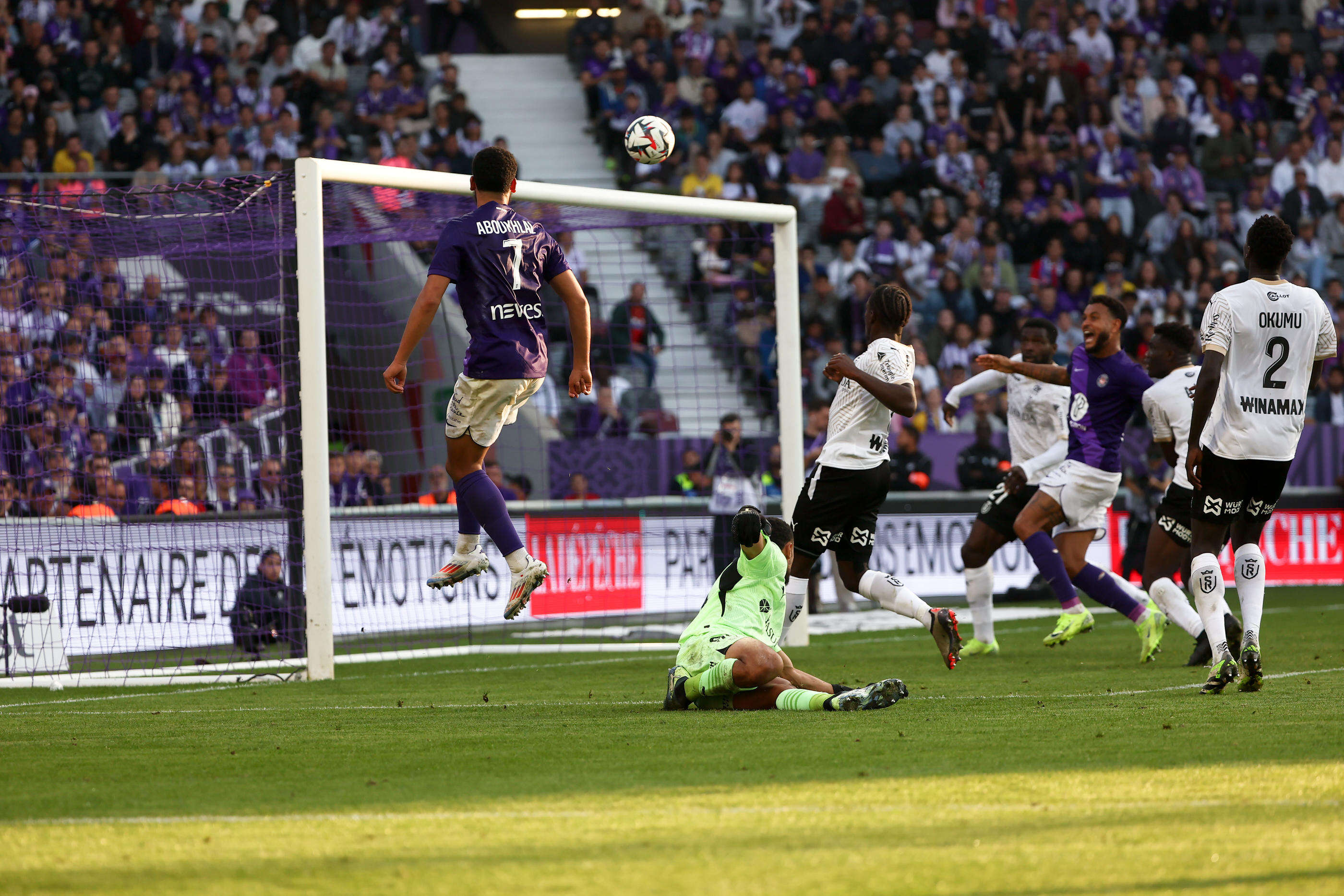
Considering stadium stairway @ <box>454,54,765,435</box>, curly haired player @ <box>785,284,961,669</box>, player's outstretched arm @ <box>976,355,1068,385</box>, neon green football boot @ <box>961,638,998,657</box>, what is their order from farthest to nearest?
1. stadium stairway @ <box>454,54,765,435</box>
2. neon green football boot @ <box>961,638,998,657</box>
3. player's outstretched arm @ <box>976,355,1068,385</box>
4. curly haired player @ <box>785,284,961,669</box>

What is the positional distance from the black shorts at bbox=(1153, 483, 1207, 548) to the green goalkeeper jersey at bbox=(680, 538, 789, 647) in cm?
349

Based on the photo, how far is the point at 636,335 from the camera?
16.0 meters

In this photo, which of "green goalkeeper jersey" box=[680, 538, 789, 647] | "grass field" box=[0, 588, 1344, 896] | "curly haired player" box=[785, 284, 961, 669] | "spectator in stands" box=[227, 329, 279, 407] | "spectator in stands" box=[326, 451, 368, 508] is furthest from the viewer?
"spectator in stands" box=[326, 451, 368, 508]

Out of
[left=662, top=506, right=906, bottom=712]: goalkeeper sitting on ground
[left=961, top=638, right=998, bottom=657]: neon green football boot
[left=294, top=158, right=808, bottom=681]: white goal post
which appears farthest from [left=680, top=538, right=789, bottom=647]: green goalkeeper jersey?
[left=961, top=638, right=998, bottom=657]: neon green football boot

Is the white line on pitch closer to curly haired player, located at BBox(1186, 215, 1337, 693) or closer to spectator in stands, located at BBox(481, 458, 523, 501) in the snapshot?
curly haired player, located at BBox(1186, 215, 1337, 693)

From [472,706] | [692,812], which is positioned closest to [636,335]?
[472,706]

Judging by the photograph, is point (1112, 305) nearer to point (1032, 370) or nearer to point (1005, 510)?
point (1032, 370)

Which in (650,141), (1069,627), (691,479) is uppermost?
(650,141)

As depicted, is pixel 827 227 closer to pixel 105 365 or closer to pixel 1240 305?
pixel 105 365

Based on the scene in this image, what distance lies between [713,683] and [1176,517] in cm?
399

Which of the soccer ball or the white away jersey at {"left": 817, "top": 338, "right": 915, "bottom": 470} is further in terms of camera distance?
the soccer ball

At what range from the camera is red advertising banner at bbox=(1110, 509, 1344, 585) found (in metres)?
16.5

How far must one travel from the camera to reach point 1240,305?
7023 mm

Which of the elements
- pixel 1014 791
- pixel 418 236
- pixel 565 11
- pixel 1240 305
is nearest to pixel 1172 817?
pixel 1014 791
